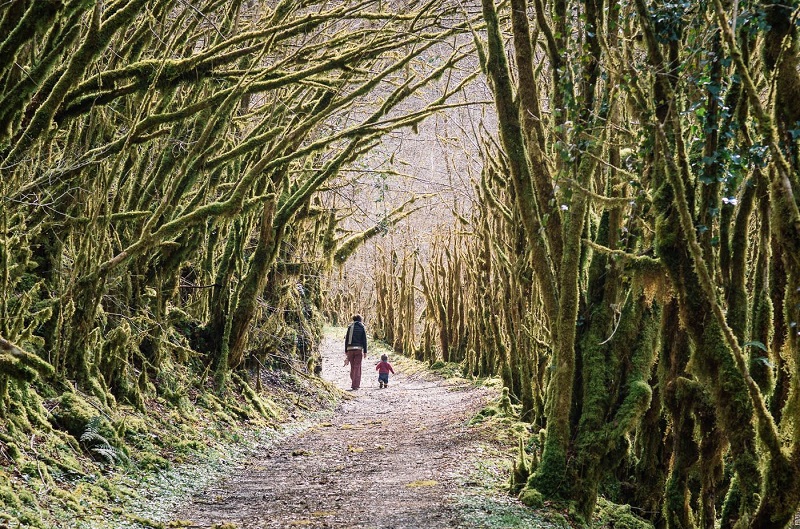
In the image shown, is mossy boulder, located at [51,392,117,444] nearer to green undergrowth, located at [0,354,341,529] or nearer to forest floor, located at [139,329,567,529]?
green undergrowth, located at [0,354,341,529]

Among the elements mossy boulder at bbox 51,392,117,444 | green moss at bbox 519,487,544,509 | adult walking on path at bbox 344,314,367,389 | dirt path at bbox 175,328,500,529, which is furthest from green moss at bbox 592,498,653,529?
adult walking on path at bbox 344,314,367,389

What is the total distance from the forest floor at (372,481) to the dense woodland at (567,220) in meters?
0.69

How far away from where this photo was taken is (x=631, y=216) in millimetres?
6777

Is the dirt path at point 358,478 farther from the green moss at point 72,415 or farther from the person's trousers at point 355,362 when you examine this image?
the person's trousers at point 355,362

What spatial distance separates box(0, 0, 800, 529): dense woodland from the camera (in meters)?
5.05

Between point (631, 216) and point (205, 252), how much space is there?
797 centimetres

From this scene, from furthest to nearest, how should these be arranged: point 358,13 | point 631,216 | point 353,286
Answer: point 353,286 < point 358,13 < point 631,216

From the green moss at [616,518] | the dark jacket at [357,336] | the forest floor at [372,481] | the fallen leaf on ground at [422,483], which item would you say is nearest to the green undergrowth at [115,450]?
the forest floor at [372,481]

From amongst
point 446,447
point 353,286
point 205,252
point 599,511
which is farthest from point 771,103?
point 353,286

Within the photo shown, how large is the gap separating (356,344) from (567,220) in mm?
12626

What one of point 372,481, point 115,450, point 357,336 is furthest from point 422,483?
point 357,336

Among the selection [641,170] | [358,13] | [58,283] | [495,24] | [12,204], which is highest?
[358,13]

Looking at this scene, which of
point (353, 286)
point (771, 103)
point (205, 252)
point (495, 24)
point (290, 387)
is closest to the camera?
point (771, 103)

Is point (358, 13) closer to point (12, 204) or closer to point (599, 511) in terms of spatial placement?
point (12, 204)
